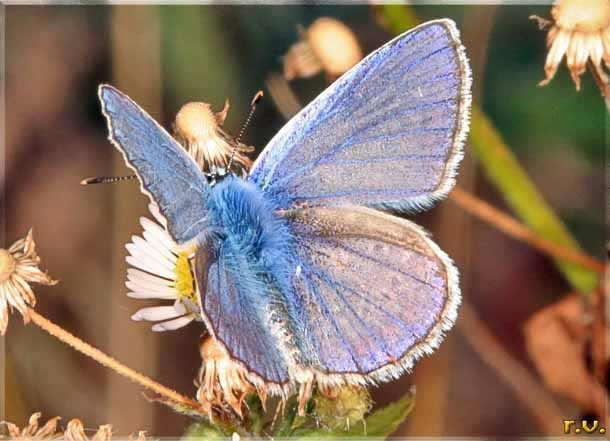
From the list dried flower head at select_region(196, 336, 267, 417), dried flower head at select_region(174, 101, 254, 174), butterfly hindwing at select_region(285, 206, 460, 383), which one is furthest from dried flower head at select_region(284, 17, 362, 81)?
dried flower head at select_region(196, 336, 267, 417)

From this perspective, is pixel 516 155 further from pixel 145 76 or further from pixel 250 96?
pixel 145 76

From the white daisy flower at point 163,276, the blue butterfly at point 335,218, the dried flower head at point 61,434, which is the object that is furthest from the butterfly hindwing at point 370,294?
the dried flower head at point 61,434

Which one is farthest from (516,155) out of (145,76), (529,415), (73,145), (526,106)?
(73,145)

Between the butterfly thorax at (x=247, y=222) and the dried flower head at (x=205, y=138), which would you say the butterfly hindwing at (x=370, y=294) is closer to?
the butterfly thorax at (x=247, y=222)

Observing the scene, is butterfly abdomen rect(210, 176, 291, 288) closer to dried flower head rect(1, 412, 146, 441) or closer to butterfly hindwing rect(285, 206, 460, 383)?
butterfly hindwing rect(285, 206, 460, 383)

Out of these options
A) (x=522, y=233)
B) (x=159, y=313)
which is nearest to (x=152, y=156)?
(x=159, y=313)

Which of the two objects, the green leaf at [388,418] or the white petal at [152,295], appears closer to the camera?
the green leaf at [388,418]
